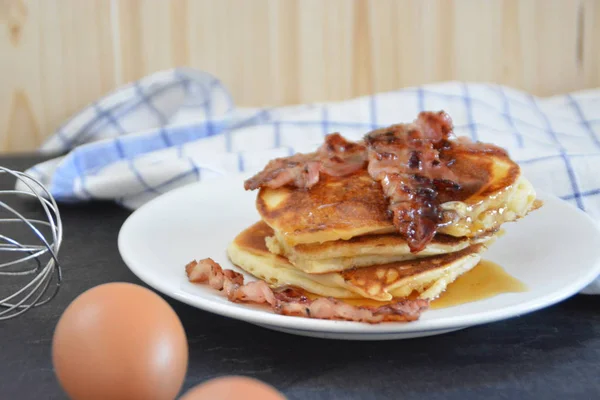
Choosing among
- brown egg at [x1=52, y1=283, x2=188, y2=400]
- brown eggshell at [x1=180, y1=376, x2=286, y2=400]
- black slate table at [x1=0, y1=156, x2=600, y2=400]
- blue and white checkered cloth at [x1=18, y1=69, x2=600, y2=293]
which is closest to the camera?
brown eggshell at [x1=180, y1=376, x2=286, y2=400]

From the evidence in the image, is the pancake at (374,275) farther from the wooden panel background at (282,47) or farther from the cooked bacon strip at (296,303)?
the wooden panel background at (282,47)

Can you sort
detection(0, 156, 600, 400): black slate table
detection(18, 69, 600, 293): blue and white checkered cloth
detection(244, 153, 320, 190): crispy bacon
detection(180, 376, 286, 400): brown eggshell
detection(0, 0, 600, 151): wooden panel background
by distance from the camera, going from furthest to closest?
detection(0, 0, 600, 151): wooden panel background < detection(18, 69, 600, 293): blue and white checkered cloth < detection(244, 153, 320, 190): crispy bacon < detection(0, 156, 600, 400): black slate table < detection(180, 376, 286, 400): brown eggshell

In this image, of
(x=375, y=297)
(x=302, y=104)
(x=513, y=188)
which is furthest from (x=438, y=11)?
(x=375, y=297)

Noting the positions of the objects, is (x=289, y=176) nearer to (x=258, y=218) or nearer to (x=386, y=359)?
(x=258, y=218)


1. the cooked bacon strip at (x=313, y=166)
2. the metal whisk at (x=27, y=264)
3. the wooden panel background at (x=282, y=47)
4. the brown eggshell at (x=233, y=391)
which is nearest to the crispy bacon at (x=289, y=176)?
the cooked bacon strip at (x=313, y=166)

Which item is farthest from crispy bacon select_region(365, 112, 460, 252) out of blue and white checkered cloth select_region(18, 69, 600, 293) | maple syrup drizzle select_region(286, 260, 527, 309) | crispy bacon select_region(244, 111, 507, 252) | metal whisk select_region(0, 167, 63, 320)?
metal whisk select_region(0, 167, 63, 320)

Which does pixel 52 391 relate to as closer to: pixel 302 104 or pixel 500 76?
pixel 302 104

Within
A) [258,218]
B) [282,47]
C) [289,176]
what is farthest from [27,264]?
[282,47]

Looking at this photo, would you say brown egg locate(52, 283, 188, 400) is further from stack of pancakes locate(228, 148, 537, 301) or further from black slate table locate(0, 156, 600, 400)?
stack of pancakes locate(228, 148, 537, 301)
